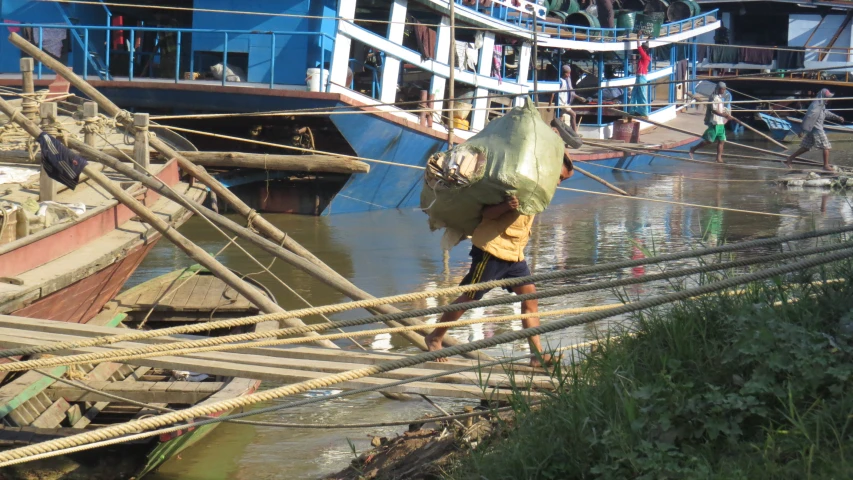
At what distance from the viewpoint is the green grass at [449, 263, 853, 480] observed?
268 centimetres

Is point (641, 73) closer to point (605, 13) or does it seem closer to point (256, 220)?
point (605, 13)

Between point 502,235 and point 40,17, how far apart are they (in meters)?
10.7

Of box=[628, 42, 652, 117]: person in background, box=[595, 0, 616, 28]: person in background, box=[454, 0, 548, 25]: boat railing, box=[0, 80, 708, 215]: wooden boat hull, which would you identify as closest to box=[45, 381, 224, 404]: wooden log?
box=[0, 80, 708, 215]: wooden boat hull

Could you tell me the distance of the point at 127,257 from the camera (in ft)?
21.7

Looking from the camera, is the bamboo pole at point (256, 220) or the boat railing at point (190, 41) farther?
the boat railing at point (190, 41)

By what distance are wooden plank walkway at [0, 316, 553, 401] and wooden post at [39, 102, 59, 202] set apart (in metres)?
2.16

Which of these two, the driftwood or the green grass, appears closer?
the green grass

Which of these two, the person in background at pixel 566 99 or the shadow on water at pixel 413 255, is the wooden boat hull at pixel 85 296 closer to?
the shadow on water at pixel 413 255

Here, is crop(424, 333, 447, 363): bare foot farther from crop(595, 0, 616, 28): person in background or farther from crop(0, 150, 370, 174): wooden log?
crop(595, 0, 616, 28): person in background

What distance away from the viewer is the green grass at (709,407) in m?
2.68

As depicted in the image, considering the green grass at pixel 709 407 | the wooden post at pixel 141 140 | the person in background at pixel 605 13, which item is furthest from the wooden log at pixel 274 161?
the person in background at pixel 605 13

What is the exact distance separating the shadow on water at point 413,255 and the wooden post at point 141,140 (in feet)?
6.30

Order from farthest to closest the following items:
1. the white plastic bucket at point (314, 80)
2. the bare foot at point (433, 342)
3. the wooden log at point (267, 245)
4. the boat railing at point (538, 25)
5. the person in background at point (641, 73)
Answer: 1. the person in background at point (641, 73)
2. the boat railing at point (538, 25)
3. the white plastic bucket at point (314, 80)
4. the wooden log at point (267, 245)
5. the bare foot at point (433, 342)

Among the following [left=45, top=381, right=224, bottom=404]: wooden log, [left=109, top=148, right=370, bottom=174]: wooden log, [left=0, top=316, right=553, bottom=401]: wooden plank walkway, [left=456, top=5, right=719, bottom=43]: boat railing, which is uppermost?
[left=456, top=5, right=719, bottom=43]: boat railing
